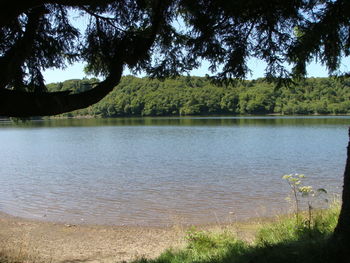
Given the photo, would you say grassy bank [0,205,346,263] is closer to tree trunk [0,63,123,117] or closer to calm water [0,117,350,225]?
calm water [0,117,350,225]

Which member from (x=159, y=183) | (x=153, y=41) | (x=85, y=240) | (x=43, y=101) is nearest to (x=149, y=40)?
(x=153, y=41)

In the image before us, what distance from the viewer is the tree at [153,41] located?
286cm

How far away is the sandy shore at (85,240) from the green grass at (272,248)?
971 millimetres

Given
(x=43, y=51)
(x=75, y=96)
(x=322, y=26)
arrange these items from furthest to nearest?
(x=43, y=51)
(x=75, y=96)
(x=322, y=26)

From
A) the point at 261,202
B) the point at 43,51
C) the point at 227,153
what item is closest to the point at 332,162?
the point at 227,153

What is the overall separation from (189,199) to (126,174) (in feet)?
20.3

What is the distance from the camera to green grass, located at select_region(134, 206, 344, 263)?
3.06 m

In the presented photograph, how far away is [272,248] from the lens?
367 cm

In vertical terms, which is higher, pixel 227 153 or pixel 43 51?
pixel 43 51

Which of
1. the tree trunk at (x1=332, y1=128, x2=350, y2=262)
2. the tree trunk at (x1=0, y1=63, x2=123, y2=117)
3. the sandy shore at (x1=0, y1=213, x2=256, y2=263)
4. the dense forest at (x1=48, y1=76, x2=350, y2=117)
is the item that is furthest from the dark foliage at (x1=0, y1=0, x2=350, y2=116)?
the dense forest at (x1=48, y1=76, x2=350, y2=117)

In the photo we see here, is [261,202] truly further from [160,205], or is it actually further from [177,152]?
[177,152]

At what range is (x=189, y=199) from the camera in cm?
1291

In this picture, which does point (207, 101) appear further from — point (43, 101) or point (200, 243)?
point (43, 101)

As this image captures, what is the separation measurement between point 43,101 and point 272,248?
2.66m
